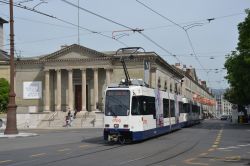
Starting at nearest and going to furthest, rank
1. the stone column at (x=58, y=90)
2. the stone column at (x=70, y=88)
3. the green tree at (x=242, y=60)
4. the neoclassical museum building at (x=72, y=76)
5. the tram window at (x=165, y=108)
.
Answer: the tram window at (x=165, y=108) < the green tree at (x=242, y=60) < the neoclassical museum building at (x=72, y=76) < the stone column at (x=70, y=88) < the stone column at (x=58, y=90)

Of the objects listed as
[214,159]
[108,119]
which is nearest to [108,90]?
[108,119]

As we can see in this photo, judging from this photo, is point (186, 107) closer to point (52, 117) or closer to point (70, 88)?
point (52, 117)

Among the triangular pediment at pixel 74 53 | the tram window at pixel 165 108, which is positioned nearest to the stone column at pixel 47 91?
the triangular pediment at pixel 74 53

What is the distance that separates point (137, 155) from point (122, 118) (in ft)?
21.8

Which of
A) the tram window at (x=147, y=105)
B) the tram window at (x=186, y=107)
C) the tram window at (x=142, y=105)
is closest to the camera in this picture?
the tram window at (x=142, y=105)

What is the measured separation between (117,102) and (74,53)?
5193 centimetres

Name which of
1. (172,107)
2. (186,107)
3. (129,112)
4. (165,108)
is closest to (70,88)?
(186,107)

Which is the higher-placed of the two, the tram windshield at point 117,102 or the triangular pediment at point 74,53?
the triangular pediment at point 74,53

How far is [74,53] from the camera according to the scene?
252 ft

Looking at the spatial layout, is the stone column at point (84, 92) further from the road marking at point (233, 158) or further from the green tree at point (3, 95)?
the road marking at point (233, 158)

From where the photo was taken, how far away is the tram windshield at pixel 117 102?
2562 cm

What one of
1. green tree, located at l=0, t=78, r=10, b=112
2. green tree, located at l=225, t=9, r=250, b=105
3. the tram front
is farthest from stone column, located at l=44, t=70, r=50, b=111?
the tram front

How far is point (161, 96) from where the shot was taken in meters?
32.2

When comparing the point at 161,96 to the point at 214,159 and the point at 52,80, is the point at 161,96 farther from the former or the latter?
the point at 52,80
